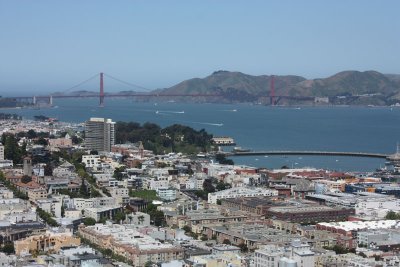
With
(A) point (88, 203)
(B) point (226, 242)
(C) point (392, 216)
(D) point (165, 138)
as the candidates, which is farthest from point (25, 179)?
(D) point (165, 138)

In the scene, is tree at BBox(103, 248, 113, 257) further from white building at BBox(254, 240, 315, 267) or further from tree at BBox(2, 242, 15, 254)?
white building at BBox(254, 240, 315, 267)

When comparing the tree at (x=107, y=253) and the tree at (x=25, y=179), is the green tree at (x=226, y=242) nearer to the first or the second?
the tree at (x=107, y=253)

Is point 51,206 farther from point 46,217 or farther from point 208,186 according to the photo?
point 208,186

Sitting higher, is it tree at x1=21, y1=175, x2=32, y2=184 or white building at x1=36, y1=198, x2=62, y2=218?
tree at x1=21, y1=175, x2=32, y2=184

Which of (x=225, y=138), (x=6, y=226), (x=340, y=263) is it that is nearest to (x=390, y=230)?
(x=340, y=263)

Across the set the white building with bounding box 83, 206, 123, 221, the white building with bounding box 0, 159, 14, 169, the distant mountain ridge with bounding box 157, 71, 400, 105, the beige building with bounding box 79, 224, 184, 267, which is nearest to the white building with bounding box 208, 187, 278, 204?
the white building with bounding box 83, 206, 123, 221

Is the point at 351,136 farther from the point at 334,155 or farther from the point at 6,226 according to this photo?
the point at 6,226
